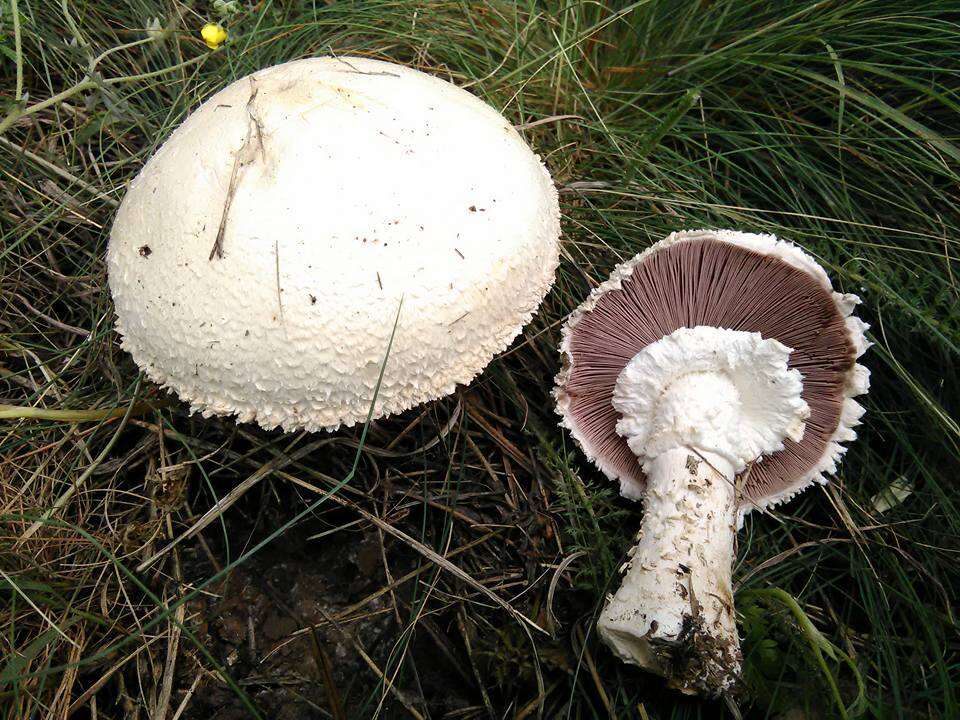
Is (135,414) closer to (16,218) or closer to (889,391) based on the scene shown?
(16,218)

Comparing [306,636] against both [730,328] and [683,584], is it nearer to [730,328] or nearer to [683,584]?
[683,584]

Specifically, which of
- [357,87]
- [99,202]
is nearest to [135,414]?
[99,202]

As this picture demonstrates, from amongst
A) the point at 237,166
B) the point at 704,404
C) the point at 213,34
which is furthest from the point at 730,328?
the point at 213,34

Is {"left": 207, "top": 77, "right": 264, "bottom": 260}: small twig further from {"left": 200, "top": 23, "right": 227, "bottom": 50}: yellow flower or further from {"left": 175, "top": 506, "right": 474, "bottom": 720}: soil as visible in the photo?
{"left": 175, "top": 506, "right": 474, "bottom": 720}: soil

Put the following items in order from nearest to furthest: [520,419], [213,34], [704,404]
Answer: [704,404]
[520,419]
[213,34]

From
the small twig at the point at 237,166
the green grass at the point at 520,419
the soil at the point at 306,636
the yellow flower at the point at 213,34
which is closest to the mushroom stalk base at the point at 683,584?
the green grass at the point at 520,419

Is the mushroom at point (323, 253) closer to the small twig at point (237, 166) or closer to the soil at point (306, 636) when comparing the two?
the small twig at point (237, 166)
